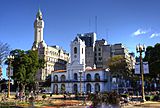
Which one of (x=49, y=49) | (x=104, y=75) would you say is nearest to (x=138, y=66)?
(x=104, y=75)

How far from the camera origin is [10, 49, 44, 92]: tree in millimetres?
64875

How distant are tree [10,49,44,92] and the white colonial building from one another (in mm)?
24626

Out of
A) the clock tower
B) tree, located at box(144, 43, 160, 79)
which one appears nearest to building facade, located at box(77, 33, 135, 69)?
the clock tower

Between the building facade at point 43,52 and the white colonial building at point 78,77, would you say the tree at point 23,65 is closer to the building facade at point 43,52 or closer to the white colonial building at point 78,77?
the white colonial building at point 78,77

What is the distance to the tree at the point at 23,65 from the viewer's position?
64.9m

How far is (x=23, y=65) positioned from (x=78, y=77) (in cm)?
3170

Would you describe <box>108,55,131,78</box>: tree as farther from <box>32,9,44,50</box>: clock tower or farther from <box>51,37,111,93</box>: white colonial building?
<box>32,9,44,50</box>: clock tower

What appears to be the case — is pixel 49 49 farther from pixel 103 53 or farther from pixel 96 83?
pixel 96 83

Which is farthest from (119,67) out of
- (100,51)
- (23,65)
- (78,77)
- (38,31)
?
(38,31)

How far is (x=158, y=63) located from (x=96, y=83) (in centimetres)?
3387

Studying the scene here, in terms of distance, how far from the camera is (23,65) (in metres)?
66.2

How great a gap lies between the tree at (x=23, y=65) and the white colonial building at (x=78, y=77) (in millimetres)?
24626

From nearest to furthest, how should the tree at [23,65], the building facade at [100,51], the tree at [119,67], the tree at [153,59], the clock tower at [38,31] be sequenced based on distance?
the tree at [153,59] → the tree at [23,65] → the tree at [119,67] → the building facade at [100,51] → the clock tower at [38,31]

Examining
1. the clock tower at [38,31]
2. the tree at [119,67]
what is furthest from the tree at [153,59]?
the clock tower at [38,31]
